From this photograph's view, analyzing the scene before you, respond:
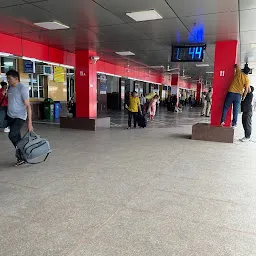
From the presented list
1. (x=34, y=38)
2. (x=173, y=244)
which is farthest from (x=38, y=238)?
(x=34, y=38)

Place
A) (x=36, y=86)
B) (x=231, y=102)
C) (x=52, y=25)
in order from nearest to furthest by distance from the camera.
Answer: (x=52, y=25), (x=231, y=102), (x=36, y=86)

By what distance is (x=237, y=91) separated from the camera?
6.90 metres

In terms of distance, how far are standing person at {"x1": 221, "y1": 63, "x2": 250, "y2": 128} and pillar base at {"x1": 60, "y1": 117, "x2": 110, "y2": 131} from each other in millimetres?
4190

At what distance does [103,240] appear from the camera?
222cm

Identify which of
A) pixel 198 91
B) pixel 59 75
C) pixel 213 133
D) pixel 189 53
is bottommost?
pixel 213 133

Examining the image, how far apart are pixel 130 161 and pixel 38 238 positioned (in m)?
2.75

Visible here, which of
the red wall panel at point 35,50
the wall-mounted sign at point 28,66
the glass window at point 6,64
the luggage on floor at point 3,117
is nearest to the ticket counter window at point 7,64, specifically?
the glass window at point 6,64

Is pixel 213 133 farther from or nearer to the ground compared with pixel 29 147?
nearer to the ground

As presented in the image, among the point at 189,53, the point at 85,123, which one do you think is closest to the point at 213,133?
the point at 189,53

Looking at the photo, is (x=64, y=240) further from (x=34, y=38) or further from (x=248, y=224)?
(x=34, y=38)

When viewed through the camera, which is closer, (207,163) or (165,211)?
(165,211)

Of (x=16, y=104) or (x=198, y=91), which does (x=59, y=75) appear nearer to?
(x=16, y=104)

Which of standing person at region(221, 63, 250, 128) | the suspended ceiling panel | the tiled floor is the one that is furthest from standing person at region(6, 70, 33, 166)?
standing person at region(221, 63, 250, 128)

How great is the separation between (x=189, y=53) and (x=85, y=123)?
4.20 metres
